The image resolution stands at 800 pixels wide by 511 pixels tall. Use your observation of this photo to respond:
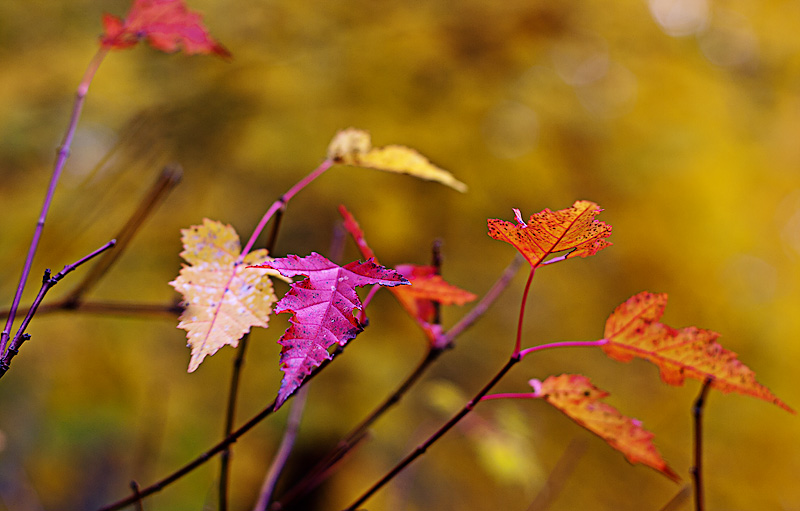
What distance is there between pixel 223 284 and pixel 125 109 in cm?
134

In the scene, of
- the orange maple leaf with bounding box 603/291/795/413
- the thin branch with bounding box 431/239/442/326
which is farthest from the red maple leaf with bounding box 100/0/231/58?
the orange maple leaf with bounding box 603/291/795/413

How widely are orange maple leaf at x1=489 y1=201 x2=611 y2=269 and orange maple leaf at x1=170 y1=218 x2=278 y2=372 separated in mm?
148

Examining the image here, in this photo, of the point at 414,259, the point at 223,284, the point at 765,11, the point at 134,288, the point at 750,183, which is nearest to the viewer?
the point at 223,284

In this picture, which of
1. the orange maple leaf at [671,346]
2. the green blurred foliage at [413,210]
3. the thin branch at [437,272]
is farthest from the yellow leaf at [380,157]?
the green blurred foliage at [413,210]

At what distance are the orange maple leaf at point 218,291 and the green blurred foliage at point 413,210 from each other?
3.32 feet

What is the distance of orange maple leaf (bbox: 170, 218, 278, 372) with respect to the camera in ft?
0.96

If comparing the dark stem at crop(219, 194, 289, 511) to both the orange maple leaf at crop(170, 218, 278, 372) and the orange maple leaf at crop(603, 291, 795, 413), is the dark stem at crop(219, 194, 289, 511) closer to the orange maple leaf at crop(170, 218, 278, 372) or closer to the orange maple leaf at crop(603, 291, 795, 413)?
the orange maple leaf at crop(170, 218, 278, 372)

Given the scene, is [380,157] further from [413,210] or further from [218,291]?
[413,210]

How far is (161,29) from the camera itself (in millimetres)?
515

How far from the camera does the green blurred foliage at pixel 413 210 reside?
1348 mm

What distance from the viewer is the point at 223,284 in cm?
33

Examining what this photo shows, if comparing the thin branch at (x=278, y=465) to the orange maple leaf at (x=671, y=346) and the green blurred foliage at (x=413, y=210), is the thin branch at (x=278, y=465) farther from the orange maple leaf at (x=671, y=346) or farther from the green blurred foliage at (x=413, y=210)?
the green blurred foliage at (x=413, y=210)

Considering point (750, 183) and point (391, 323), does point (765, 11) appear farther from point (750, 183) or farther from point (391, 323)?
point (391, 323)

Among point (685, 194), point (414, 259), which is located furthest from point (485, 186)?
point (685, 194)
